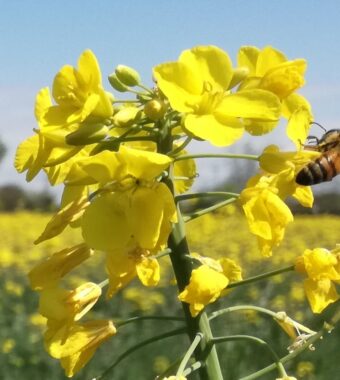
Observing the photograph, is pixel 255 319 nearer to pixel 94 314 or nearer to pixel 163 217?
pixel 94 314

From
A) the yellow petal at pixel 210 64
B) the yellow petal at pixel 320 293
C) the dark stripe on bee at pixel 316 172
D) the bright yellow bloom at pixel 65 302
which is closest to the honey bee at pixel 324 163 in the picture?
the dark stripe on bee at pixel 316 172

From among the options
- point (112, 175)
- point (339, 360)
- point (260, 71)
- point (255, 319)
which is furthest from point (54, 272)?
point (255, 319)

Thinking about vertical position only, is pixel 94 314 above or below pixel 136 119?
below

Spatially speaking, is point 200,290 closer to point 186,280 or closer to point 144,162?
point 186,280

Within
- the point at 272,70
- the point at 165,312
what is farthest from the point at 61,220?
the point at 165,312

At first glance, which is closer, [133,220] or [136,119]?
[133,220]

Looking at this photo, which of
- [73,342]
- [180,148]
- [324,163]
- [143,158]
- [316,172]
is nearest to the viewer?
[143,158]
